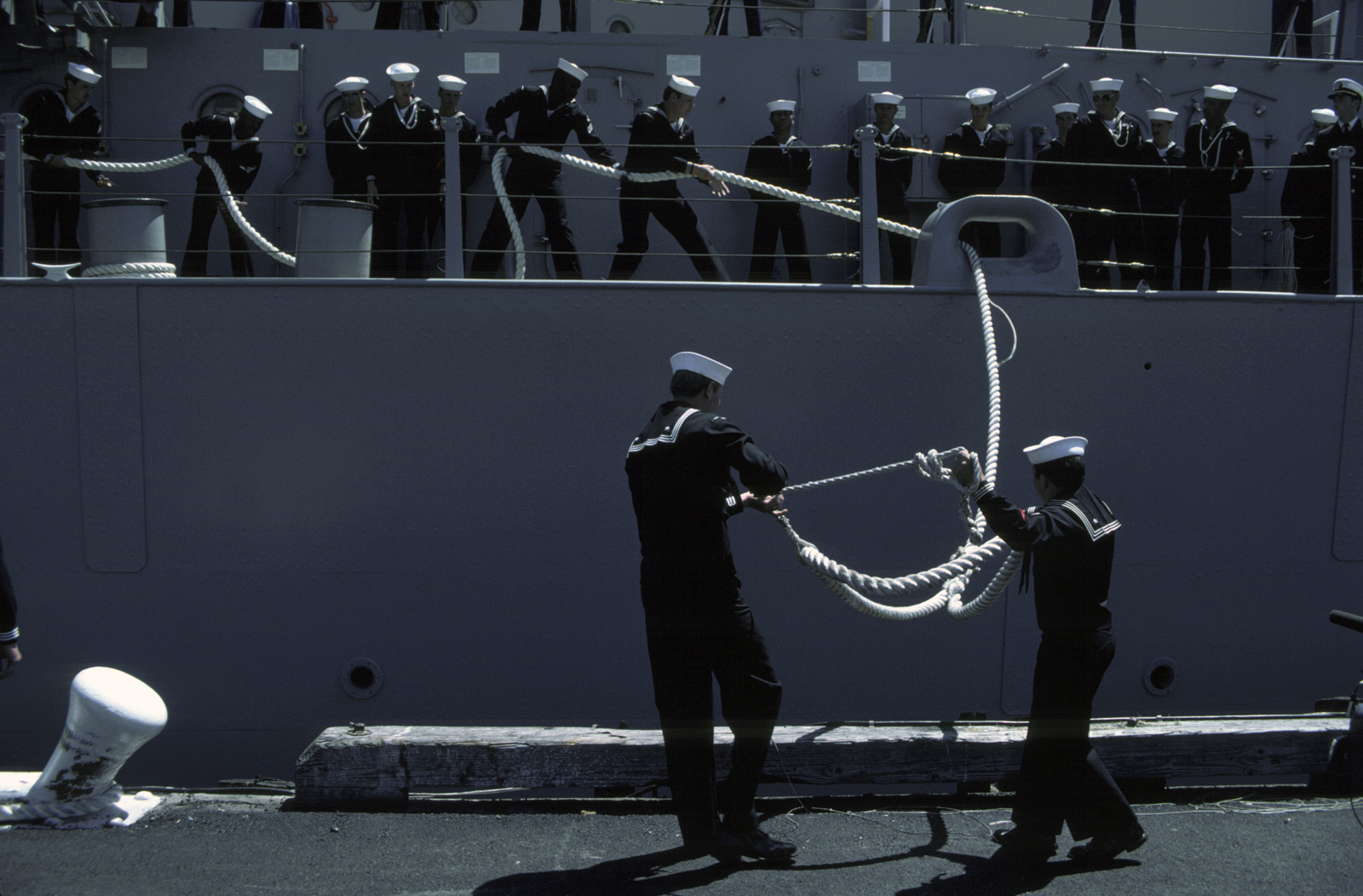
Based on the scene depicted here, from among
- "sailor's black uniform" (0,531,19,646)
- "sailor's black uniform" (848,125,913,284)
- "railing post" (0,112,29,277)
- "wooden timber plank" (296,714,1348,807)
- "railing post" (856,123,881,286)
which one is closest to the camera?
"sailor's black uniform" (0,531,19,646)

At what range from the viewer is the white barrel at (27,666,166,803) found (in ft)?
10.2

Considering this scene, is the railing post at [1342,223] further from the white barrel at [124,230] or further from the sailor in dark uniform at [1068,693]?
the white barrel at [124,230]

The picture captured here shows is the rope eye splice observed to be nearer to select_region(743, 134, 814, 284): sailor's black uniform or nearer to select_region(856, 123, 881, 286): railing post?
select_region(856, 123, 881, 286): railing post

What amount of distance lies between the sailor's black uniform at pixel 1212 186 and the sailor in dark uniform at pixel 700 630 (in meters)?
4.18

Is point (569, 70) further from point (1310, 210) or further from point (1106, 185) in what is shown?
point (1310, 210)

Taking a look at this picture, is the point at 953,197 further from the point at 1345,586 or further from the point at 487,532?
the point at 487,532

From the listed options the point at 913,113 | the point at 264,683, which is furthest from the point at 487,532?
the point at 913,113

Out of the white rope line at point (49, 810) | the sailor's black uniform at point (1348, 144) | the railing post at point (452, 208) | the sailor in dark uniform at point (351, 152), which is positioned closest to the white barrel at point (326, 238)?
the railing post at point (452, 208)

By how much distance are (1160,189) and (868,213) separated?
7.47 feet

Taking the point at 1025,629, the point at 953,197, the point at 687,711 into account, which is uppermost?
the point at 953,197

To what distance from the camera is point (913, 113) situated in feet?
22.2

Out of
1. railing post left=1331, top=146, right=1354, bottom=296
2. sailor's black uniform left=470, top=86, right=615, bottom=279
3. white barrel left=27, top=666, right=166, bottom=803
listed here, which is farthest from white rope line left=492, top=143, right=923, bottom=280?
white barrel left=27, top=666, right=166, bottom=803

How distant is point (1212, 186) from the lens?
616cm

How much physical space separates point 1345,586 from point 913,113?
3529 mm
